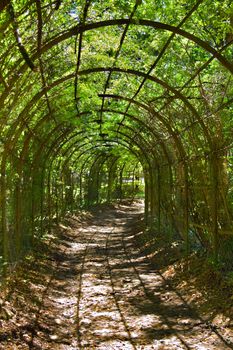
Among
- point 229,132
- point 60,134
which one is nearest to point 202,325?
point 229,132

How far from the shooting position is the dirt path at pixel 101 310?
14.6ft

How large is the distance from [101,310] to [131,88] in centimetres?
411

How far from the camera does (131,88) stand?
816 centimetres

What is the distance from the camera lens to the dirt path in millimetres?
4461

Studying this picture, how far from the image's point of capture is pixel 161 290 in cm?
657

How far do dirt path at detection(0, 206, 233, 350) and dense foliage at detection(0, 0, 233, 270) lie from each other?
30.7 inches

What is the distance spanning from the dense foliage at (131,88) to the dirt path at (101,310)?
780 mm

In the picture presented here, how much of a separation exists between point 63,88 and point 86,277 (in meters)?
3.15

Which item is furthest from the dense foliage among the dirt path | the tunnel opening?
the dirt path

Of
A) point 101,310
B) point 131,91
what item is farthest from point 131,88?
point 101,310

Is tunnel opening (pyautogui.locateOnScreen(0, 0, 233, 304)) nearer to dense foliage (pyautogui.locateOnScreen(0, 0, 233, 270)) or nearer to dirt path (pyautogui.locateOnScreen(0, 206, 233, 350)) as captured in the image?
dense foliage (pyautogui.locateOnScreen(0, 0, 233, 270))

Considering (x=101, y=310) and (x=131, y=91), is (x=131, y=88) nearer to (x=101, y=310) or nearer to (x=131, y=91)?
(x=131, y=91)

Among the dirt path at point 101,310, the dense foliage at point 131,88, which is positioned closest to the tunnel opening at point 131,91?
the dense foliage at point 131,88

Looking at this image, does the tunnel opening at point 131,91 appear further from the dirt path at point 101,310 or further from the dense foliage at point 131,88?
the dirt path at point 101,310
